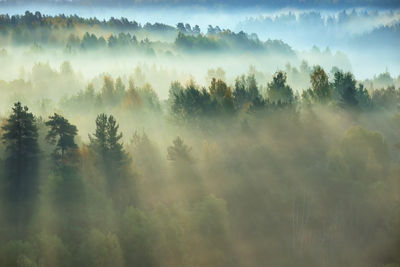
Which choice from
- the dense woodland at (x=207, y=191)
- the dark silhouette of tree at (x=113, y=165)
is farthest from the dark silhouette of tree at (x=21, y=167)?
the dark silhouette of tree at (x=113, y=165)

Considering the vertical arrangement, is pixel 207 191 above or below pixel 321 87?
below

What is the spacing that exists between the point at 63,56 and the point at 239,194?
15400 centimetres

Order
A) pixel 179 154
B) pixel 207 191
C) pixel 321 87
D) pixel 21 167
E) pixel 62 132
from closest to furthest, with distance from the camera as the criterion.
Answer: pixel 21 167 < pixel 62 132 < pixel 207 191 < pixel 179 154 < pixel 321 87

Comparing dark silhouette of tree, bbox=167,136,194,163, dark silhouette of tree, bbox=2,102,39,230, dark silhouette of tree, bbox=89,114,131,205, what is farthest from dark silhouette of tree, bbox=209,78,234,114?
dark silhouette of tree, bbox=2,102,39,230

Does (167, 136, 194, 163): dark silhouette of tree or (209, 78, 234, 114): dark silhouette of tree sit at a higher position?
(209, 78, 234, 114): dark silhouette of tree

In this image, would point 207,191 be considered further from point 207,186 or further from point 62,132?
point 62,132

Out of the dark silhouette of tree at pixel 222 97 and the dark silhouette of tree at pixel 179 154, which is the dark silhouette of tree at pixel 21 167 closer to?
the dark silhouette of tree at pixel 179 154

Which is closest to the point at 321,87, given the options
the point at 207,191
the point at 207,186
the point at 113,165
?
the point at 207,186

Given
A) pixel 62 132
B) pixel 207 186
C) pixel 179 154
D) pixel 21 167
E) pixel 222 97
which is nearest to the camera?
pixel 21 167

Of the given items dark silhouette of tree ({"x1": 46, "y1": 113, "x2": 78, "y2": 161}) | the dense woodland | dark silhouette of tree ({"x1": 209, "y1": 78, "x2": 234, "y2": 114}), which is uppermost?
dark silhouette of tree ({"x1": 209, "y1": 78, "x2": 234, "y2": 114})

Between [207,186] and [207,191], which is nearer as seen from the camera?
[207,191]

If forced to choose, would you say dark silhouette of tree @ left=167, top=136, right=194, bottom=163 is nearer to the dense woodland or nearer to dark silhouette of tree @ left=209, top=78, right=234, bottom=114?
the dense woodland

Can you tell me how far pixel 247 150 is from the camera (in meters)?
72.9

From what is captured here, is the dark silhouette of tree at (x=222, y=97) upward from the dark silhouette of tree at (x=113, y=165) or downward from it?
upward
